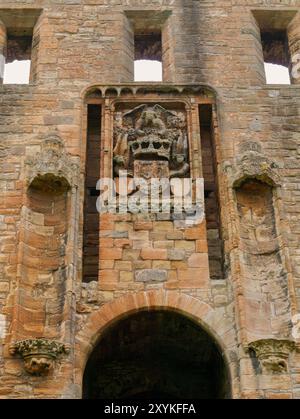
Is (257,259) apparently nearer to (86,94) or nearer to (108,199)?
(108,199)

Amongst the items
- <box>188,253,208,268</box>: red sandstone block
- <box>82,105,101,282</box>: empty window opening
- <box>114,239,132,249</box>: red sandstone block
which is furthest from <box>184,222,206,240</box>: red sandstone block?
<box>82,105,101,282</box>: empty window opening

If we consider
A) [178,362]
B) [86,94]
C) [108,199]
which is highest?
[86,94]

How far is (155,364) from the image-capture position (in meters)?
12.3

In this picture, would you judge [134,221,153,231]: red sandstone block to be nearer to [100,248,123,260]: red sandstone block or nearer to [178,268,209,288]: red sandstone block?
[100,248,123,260]: red sandstone block

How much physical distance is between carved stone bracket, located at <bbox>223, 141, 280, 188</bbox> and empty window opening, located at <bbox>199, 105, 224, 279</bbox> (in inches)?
14.0

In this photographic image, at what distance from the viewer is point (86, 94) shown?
12.4 metres

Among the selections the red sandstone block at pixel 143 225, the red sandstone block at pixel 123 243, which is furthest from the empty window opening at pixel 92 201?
the red sandstone block at pixel 143 225

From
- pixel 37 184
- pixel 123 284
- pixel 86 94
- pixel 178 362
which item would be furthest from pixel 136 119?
pixel 178 362

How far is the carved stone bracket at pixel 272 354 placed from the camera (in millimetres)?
9852

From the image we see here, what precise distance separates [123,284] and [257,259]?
1.89 metres

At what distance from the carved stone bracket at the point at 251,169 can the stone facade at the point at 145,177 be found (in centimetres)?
2

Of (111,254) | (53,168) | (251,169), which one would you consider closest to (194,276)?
(111,254)

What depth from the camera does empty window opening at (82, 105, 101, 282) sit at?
36.4 ft

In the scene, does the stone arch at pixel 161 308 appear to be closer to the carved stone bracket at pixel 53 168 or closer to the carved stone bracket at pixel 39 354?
the carved stone bracket at pixel 39 354
